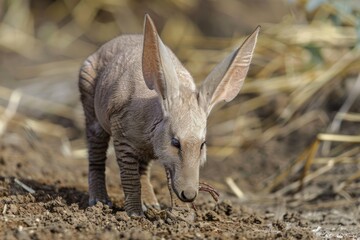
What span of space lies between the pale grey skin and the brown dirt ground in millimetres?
249

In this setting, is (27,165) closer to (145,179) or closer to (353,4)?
(145,179)

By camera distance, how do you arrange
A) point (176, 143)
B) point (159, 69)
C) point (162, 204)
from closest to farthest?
point (176, 143) → point (159, 69) → point (162, 204)

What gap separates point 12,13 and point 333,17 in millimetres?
5646

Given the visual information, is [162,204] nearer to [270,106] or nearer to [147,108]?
[147,108]

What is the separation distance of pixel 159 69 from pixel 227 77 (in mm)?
473

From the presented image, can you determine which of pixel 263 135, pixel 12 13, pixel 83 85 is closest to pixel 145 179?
pixel 83 85

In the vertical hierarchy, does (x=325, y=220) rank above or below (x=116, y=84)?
above

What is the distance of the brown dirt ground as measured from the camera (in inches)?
172

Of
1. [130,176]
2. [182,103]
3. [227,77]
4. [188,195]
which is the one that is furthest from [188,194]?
[227,77]

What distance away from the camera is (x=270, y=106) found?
8602 mm

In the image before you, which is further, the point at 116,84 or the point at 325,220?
the point at 325,220

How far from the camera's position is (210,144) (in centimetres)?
820

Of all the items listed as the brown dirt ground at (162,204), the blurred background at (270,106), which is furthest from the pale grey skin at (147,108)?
the blurred background at (270,106)

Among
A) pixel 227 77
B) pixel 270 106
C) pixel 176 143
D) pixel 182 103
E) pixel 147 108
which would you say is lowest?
pixel 176 143
